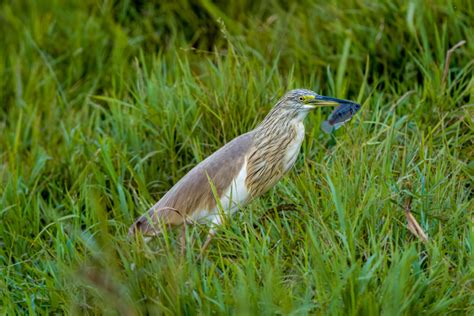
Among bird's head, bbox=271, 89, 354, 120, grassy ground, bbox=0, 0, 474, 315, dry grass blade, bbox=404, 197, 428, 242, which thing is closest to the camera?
grassy ground, bbox=0, 0, 474, 315

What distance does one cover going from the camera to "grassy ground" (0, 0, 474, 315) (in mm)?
3471

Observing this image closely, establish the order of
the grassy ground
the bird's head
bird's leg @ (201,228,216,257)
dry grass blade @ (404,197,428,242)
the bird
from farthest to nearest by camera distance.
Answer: the bird's head → the bird → bird's leg @ (201,228,216,257) → dry grass blade @ (404,197,428,242) → the grassy ground

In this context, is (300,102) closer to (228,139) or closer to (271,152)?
(271,152)

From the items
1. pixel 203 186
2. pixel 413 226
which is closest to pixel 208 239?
pixel 203 186

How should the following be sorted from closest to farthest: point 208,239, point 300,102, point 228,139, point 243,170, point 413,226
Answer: point 413,226 → point 208,239 → point 243,170 → point 300,102 → point 228,139

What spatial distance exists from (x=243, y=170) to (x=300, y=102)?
42 centimetres

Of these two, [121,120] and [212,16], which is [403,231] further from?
[212,16]

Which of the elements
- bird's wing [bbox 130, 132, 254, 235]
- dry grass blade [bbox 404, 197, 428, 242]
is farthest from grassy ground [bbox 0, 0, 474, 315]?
bird's wing [bbox 130, 132, 254, 235]

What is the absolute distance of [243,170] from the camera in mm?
4395

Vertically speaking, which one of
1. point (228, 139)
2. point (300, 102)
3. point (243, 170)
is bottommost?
point (228, 139)

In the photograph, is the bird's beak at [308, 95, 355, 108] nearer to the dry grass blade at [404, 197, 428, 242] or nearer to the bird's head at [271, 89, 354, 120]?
the bird's head at [271, 89, 354, 120]

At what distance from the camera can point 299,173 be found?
15.7 ft

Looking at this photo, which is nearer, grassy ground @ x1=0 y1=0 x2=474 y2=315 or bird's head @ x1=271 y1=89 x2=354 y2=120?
grassy ground @ x1=0 y1=0 x2=474 y2=315

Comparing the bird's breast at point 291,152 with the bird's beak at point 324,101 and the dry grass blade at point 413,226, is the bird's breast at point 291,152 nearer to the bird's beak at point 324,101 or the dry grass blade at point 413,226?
the bird's beak at point 324,101
